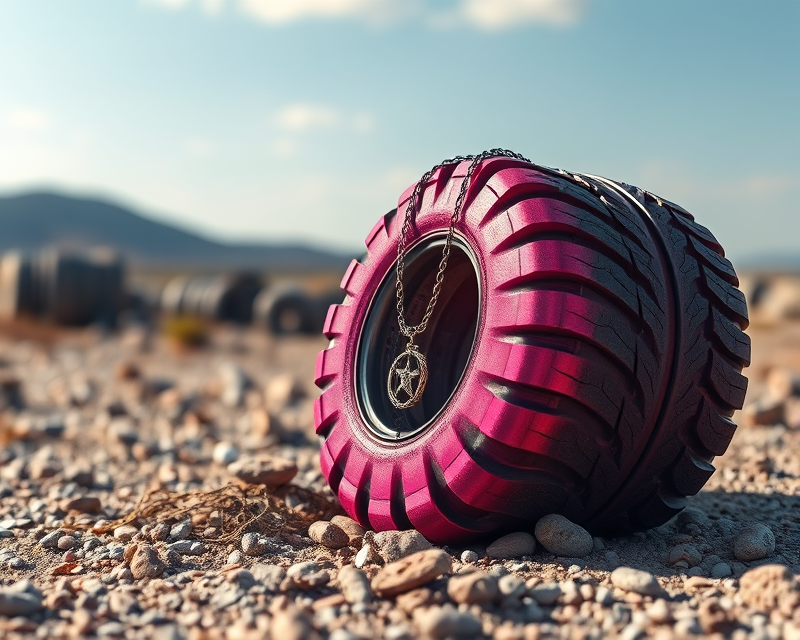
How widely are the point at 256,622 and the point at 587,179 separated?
215cm

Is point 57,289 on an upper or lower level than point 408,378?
lower

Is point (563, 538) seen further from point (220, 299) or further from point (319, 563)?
point (220, 299)

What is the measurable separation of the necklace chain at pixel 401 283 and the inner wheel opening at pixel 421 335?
0.19 feet

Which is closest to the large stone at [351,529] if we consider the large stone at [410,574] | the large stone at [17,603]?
the large stone at [410,574]

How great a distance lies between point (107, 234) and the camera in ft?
360

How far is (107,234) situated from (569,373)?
11497 centimetres

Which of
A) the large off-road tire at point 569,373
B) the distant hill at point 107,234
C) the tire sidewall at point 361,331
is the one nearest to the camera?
the large off-road tire at point 569,373

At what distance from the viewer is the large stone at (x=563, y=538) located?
290 centimetres

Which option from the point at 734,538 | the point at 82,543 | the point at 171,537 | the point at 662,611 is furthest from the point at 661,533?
the point at 82,543

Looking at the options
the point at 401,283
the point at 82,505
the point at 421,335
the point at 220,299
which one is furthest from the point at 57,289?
the point at 401,283

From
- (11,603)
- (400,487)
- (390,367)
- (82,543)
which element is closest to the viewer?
(11,603)

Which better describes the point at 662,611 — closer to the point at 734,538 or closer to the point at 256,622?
the point at 734,538

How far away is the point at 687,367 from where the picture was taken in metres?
2.96

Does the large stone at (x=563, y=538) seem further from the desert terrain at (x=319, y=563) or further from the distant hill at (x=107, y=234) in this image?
the distant hill at (x=107, y=234)
